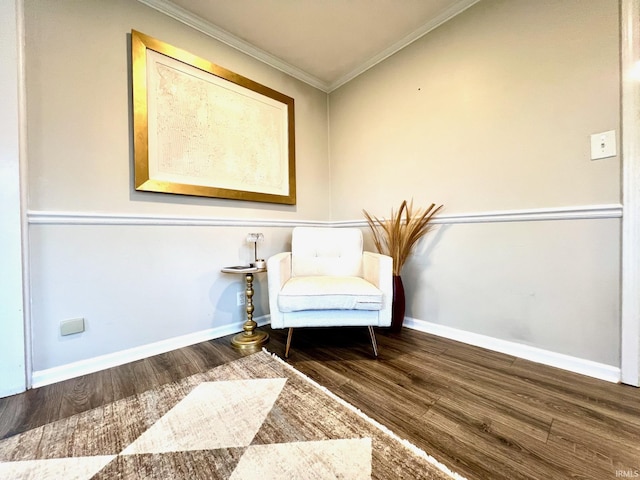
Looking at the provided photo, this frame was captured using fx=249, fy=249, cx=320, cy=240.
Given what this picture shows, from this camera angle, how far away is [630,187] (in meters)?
1.17

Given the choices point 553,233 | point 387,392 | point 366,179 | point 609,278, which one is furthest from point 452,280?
point 366,179

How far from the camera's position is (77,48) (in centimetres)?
136

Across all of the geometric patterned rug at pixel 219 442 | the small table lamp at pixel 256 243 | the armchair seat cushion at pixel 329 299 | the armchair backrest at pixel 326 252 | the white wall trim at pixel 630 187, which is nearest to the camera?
the geometric patterned rug at pixel 219 442

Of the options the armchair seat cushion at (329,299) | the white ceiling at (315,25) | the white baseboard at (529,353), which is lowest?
the white baseboard at (529,353)

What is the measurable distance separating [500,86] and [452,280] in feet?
4.19

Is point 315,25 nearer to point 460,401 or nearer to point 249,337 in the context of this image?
point 249,337

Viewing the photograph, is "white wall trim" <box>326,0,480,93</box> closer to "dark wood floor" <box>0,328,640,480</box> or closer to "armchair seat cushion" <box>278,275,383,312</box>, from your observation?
"armchair seat cushion" <box>278,275,383,312</box>

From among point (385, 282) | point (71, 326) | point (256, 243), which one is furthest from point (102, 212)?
point (385, 282)

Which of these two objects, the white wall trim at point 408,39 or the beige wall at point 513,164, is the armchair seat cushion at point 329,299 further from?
the white wall trim at point 408,39

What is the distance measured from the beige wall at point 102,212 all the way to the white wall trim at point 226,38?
38 millimetres

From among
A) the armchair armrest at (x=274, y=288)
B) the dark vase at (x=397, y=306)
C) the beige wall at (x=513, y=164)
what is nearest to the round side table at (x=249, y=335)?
the armchair armrest at (x=274, y=288)

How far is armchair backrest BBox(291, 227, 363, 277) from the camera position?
76.8 inches

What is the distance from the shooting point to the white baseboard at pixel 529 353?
1.25m

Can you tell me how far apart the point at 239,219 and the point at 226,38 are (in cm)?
137
